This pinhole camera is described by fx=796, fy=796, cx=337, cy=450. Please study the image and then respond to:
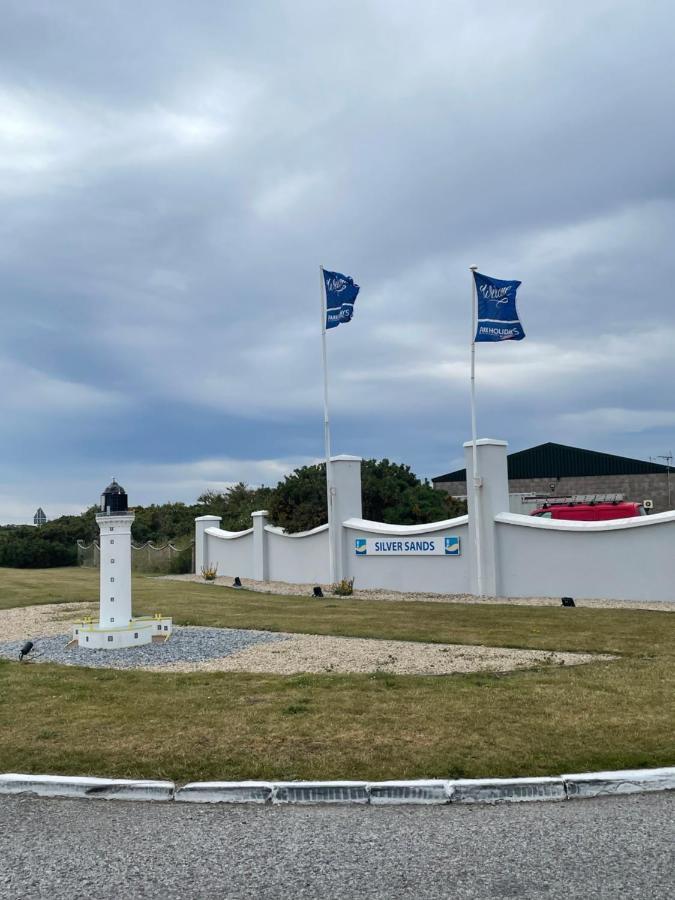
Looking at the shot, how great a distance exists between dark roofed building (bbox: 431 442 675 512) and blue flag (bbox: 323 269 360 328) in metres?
25.6

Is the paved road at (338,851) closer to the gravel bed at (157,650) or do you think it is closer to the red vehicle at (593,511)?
the gravel bed at (157,650)

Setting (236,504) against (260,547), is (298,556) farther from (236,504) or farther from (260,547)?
(236,504)

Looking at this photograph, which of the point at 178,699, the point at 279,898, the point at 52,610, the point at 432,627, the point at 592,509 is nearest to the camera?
the point at 279,898

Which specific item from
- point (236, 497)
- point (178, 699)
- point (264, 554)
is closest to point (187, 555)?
point (264, 554)

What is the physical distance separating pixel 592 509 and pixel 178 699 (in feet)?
63.9

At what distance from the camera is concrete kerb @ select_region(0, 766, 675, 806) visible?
5598 mm

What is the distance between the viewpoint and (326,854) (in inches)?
185

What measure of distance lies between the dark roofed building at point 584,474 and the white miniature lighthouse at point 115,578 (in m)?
35.9

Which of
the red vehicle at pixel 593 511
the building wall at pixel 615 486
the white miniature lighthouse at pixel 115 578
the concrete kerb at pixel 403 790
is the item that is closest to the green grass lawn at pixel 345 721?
the concrete kerb at pixel 403 790

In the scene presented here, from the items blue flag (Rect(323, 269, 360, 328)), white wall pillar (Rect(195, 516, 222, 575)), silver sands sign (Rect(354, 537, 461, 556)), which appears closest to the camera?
silver sands sign (Rect(354, 537, 461, 556))

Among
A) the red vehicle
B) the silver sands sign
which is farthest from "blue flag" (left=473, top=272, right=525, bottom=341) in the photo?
the red vehicle

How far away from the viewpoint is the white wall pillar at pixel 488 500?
19828 mm

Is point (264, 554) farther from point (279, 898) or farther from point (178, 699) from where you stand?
point (279, 898)

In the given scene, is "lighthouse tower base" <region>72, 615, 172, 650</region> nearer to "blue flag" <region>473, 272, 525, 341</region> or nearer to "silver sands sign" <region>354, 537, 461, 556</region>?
"silver sands sign" <region>354, 537, 461, 556</region>
